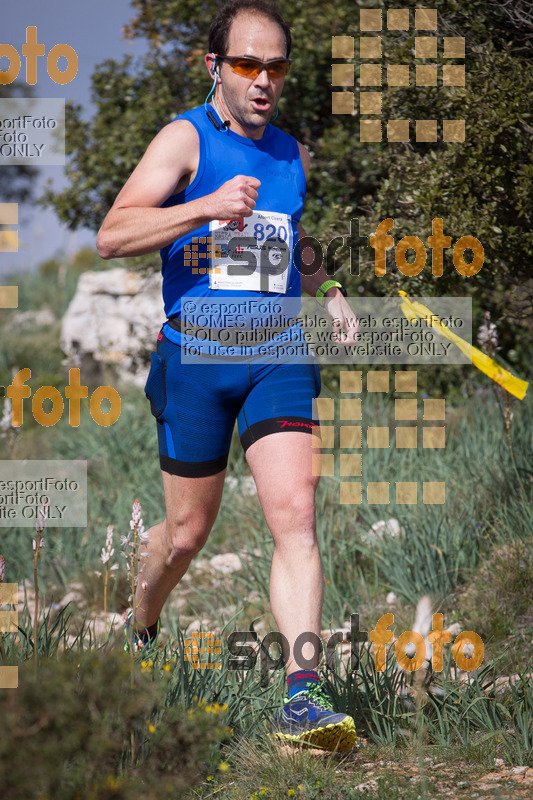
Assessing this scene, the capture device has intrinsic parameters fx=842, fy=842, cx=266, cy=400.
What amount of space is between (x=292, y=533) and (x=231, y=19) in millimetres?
1743

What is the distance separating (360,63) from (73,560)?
3.25m

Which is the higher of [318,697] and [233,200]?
[233,200]

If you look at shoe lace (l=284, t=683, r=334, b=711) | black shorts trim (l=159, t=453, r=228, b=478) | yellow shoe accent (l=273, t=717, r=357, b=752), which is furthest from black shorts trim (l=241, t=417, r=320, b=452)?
yellow shoe accent (l=273, t=717, r=357, b=752)

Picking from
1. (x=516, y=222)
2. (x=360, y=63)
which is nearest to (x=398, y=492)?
(x=516, y=222)

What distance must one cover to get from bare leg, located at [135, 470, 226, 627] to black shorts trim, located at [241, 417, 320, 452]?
258 mm

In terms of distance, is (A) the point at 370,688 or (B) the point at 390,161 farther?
(B) the point at 390,161

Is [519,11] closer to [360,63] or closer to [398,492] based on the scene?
[360,63]

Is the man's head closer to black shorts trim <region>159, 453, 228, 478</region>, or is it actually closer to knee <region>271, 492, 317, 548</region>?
black shorts trim <region>159, 453, 228, 478</region>

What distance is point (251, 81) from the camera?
2771mm

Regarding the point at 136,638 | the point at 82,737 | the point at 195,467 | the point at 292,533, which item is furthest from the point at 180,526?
the point at 82,737

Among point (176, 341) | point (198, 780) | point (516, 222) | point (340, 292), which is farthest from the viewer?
point (516, 222)

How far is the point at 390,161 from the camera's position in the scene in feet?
13.2

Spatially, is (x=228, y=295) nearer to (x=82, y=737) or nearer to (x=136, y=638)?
(x=136, y=638)

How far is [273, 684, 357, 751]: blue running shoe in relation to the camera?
225 centimetres
